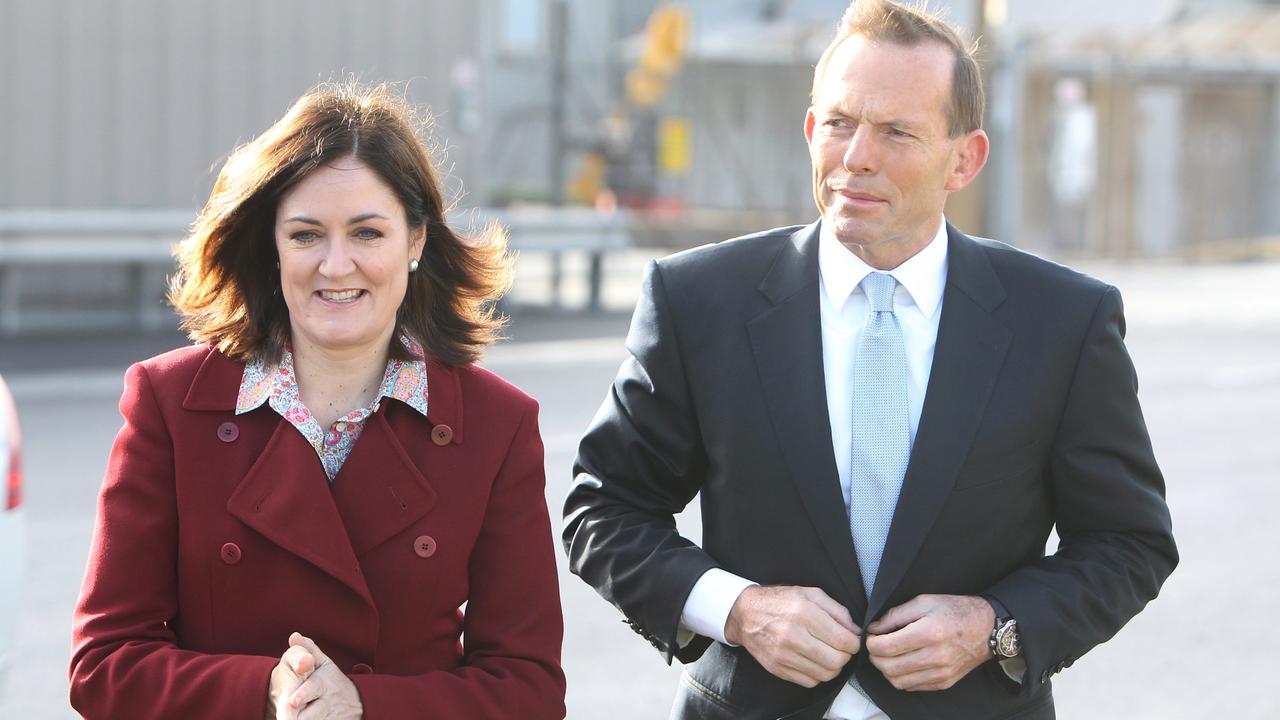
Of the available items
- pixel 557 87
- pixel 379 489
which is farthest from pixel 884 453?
pixel 557 87

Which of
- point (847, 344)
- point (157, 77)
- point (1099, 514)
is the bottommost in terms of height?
point (1099, 514)

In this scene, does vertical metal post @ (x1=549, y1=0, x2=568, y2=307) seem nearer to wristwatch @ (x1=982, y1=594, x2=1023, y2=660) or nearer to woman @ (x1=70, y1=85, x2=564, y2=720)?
woman @ (x1=70, y1=85, x2=564, y2=720)

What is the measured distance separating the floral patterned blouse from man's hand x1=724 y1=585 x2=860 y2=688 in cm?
60

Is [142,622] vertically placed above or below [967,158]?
below

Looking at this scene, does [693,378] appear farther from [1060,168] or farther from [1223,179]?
[1223,179]

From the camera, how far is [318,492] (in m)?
2.57

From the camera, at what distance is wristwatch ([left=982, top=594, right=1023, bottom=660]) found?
2.58 meters

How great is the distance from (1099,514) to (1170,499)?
6315mm

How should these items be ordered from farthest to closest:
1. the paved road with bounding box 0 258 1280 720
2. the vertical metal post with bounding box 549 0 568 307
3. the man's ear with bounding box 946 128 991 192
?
the vertical metal post with bounding box 549 0 568 307, the paved road with bounding box 0 258 1280 720, the man's ear with bounding box 946 128 991 192

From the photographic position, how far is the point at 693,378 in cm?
275

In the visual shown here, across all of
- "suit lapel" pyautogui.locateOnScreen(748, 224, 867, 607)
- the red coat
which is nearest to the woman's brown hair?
the red coat

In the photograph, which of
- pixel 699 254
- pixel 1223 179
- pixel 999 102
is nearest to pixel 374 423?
pixel 699 254

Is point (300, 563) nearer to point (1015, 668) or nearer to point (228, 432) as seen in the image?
point (228, 432)

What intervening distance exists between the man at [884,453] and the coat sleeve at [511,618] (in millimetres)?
125
